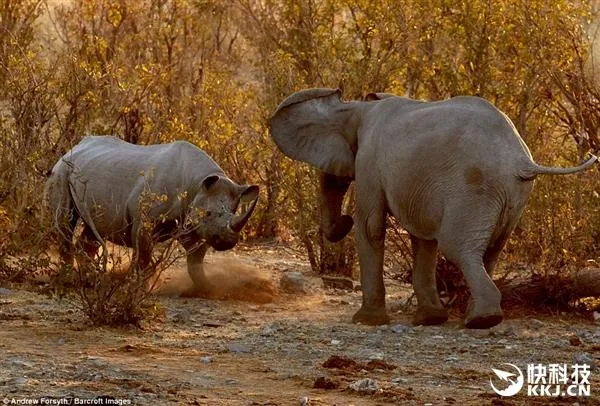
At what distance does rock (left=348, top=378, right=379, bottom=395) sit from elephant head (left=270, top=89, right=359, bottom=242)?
12.7 feet

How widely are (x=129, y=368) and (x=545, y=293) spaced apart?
4.39 m

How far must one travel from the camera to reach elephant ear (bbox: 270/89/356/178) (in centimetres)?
1228

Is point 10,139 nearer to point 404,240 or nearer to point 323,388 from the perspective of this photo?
point 404,240

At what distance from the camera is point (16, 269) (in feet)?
41.9

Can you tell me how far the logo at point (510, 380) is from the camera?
28.0 ft

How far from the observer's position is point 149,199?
12.3m

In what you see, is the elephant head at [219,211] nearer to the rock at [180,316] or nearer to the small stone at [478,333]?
the rock at [180,316]

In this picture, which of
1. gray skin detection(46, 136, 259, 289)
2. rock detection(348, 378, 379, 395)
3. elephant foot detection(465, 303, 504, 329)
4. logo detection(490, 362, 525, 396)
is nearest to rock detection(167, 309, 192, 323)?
gray skin detection(46, 136, 259, 289)

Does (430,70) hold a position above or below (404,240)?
above

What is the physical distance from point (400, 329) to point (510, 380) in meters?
2.46

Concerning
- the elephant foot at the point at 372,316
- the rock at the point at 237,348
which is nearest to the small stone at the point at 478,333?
the elephant foot at the point at 372,316

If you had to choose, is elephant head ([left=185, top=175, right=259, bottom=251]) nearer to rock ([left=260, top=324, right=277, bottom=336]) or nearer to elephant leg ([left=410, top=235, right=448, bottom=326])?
rock ([left=260, top=324, right=277, bottom=336])

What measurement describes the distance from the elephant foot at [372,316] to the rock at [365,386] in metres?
3.14

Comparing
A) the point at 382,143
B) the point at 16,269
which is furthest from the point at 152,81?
the point at 382,143
